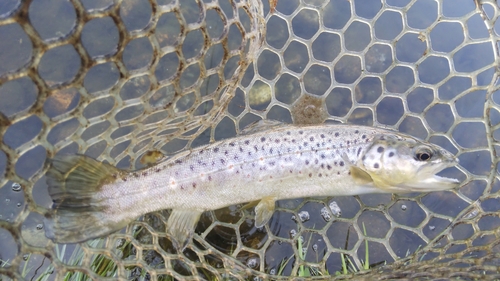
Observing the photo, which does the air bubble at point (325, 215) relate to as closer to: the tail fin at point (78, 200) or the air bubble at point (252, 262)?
the air bubble at point (252, 262)

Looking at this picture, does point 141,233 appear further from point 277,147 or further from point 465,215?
point 465,215

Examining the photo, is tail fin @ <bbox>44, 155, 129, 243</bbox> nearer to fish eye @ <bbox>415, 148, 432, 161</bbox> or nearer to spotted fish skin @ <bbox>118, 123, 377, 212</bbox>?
spotted fish skin @ <bbox>118, 123, 377, 212</bbox>

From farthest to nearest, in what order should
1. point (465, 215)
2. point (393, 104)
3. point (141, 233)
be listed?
point (393, 104) → point (141, 233) → point (465, 215)

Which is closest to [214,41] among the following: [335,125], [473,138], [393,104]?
[335,125]

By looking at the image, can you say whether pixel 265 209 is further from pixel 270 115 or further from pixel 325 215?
pixel 270 115

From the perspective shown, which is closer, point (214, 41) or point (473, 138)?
point (214, 41)

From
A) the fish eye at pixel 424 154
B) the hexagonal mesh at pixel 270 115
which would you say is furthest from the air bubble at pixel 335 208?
the fish eye at pixel 424 154

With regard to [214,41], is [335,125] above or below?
below
